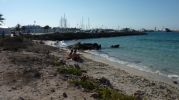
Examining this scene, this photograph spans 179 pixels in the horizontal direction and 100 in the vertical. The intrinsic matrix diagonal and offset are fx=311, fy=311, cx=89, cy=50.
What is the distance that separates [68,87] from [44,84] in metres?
1.07

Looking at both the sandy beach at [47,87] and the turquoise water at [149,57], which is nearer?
the sandy beach at [47,87]

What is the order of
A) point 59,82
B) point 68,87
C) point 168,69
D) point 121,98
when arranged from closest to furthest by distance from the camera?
point 121,98, point 68,87, point 59,82, point 168,69

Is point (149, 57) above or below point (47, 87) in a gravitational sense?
below

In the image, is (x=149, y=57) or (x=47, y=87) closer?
(x=47, y=87)

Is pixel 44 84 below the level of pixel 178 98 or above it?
above

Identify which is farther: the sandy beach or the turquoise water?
the turquoise water

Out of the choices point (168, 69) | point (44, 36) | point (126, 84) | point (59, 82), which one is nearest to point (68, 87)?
point (59, 82)

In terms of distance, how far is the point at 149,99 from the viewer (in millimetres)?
13086

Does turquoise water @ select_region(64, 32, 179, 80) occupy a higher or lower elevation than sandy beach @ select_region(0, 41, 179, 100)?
lower

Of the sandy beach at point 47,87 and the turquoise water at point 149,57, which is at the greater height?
the sandy beach at point 47,87

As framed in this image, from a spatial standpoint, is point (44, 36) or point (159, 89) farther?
point (44, 36)

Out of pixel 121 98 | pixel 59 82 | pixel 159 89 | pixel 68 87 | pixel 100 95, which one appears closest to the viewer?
pixel 121 98

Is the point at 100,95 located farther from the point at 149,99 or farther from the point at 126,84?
the point at 126,84

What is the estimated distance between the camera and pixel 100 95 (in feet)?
37.4
